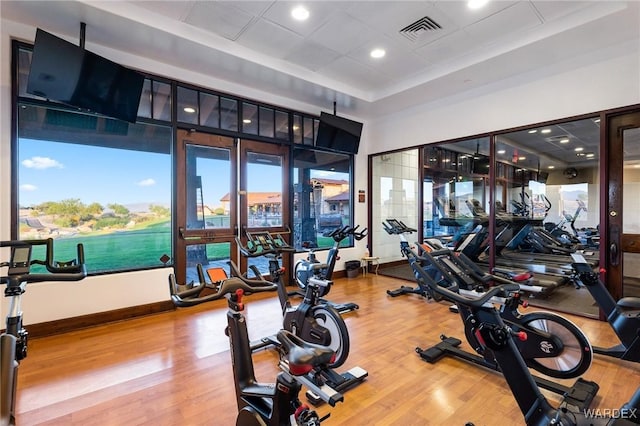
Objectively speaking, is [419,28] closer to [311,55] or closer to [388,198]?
[311,55]

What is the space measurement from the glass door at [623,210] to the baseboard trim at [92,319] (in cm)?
594

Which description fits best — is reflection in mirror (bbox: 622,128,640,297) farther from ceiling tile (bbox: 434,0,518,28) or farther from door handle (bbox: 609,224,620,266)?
ceiling tile (bbox: 434,0,518,28)

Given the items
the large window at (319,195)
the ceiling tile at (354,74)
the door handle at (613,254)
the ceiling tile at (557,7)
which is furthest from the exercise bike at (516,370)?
the large window at (319,195)

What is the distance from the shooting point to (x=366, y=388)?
245 cm

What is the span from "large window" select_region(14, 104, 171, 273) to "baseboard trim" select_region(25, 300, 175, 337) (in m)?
0.56

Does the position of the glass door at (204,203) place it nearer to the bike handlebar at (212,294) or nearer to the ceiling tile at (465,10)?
the bike handlebar at (212,294)

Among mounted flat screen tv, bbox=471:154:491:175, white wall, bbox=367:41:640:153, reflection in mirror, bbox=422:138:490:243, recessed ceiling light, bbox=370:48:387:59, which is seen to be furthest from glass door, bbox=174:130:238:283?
mounted flat screen tv, bbox=471:154:491:175

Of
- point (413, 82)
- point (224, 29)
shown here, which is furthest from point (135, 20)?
point (413, 82)

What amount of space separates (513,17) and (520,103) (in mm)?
1514

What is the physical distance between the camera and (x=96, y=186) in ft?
13.2

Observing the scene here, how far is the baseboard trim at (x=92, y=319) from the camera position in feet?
11.5

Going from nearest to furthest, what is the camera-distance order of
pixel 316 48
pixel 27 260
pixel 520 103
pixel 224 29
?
1. pixel 27 260
2. pixel 224 29
3. pixel 316 48
4. pixel 520 103

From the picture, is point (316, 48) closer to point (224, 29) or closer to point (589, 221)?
point (224, 29)

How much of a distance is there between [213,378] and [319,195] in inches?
166
